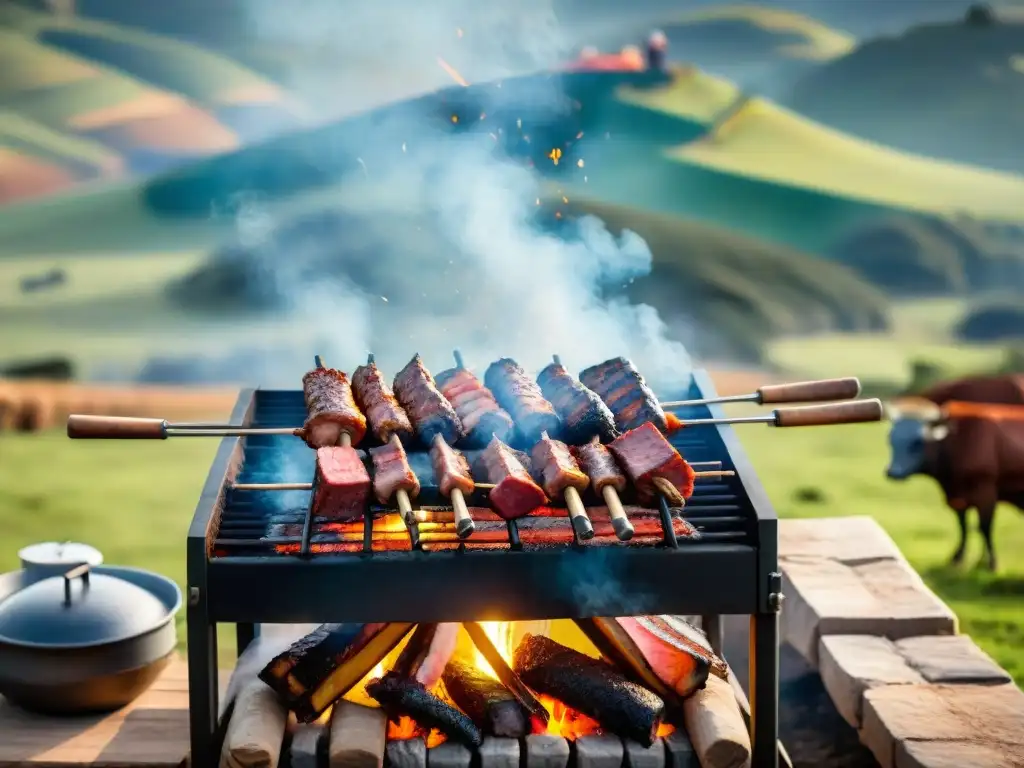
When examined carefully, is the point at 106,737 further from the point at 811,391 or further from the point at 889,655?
the point at 889,655

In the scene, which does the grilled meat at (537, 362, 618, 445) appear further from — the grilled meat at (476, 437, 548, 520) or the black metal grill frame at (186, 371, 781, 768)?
the black metal grill frame at (186, 371, 781, 768)

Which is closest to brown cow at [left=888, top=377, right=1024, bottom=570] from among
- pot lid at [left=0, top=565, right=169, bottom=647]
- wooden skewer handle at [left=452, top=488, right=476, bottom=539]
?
wooden skewer handle at [left=452, top=488, right=476, bottom=539]

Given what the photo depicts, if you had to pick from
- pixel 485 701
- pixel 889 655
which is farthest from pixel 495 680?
pixel 889 655

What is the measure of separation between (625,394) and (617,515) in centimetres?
81

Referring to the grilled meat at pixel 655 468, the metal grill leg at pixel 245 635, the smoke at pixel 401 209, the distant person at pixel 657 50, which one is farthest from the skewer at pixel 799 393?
the distant person at pixel 657 50

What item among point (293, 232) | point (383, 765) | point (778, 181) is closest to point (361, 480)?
point (383, 765)

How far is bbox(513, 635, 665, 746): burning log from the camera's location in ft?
11.6

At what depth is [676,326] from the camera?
13.2 m

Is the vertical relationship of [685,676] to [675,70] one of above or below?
below

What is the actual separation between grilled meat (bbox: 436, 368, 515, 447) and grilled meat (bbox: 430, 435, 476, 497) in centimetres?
13

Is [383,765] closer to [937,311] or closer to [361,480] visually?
[361,480]

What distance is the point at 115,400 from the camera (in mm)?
11164

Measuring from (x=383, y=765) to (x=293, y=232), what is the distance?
1132cm

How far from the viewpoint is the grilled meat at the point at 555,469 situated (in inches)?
132
